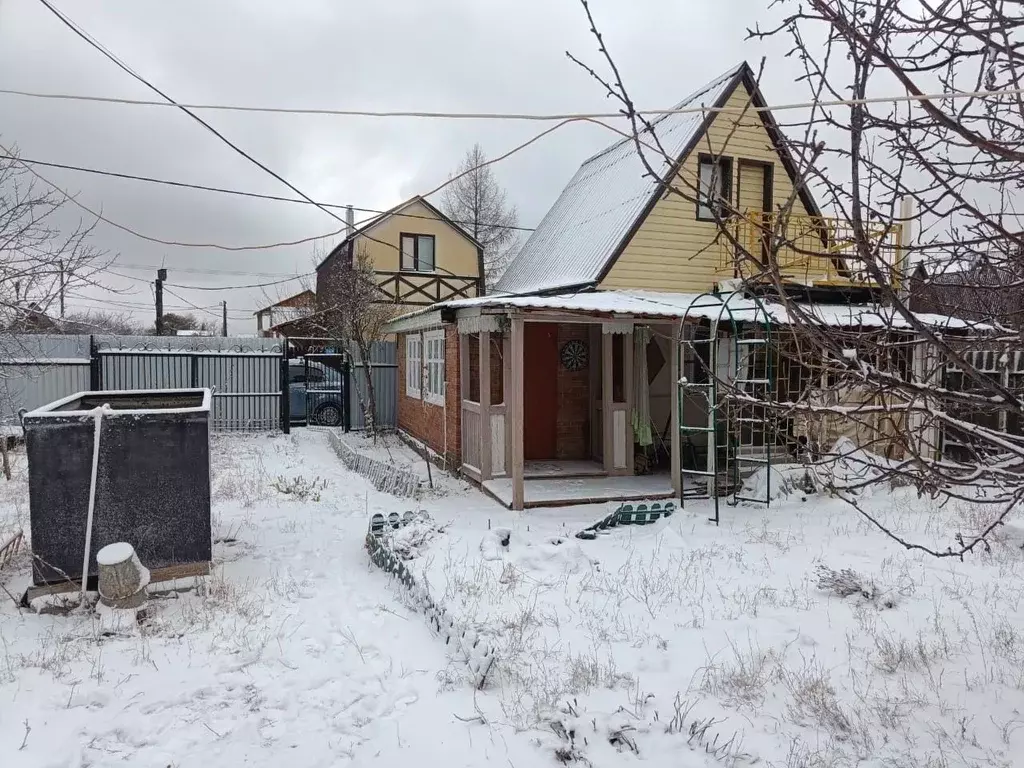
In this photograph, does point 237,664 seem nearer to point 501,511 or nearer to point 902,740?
point 902,740

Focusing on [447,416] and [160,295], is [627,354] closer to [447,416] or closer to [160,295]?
[447,416]

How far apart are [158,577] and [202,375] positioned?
10.6 m

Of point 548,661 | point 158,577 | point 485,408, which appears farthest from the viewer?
point 485,408

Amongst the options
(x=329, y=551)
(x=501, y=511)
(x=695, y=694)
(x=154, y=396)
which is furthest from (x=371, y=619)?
(x=154, y=396)

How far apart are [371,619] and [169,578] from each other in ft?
5.66

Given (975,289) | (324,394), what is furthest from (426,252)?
(975,289)

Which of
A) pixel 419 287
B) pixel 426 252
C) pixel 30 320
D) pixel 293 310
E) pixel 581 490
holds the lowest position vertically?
pixel 581 490

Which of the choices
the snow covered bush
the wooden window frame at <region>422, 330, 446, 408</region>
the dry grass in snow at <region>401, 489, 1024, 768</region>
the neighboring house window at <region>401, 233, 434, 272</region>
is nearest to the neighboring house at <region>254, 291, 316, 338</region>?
the neighboring house window at <region>401, 233, 434, 272</region>

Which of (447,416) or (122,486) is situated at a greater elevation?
(447,416)

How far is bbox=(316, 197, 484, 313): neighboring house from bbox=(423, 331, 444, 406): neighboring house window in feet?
37.7

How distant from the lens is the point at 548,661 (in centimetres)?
397

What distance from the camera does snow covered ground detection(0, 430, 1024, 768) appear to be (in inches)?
124

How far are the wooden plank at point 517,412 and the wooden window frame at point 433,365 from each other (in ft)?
10.6

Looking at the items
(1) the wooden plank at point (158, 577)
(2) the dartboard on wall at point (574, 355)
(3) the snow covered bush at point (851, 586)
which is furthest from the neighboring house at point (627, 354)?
(1) the wooden plank at point (158, 577)
